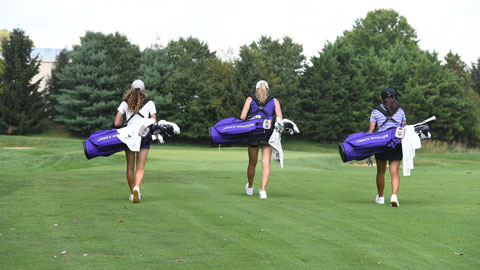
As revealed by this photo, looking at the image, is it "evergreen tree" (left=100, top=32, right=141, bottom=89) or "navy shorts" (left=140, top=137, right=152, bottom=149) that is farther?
"evergreen tree" (left=100, top=32, right=141, bottom=89)

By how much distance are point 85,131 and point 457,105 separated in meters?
42.7

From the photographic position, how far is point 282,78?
7594cm

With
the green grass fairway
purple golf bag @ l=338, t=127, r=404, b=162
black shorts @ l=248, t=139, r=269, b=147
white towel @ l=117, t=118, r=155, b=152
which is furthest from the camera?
black shorts @ l=248, t=139, r=269, b=147

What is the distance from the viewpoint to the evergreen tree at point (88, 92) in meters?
66.1

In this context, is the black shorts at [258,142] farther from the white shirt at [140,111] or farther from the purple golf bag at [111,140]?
the white shirt at [140,111]

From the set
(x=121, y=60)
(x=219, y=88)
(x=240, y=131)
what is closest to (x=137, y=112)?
(x=240, y=131)

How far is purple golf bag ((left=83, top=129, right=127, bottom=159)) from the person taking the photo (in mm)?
11544

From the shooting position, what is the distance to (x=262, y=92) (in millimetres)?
12375

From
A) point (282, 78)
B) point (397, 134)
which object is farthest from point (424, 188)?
point (282, 78)

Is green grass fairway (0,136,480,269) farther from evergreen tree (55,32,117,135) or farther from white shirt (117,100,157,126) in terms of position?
evergreen tree (55,32,117,135)

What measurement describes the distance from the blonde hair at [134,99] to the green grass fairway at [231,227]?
169 cm

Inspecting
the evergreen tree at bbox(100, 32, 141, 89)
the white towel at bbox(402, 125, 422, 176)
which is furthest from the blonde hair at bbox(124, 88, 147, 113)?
the evergreen tree at bbox(100, 32, 141, 89)

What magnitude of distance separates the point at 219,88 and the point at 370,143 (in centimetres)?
5518

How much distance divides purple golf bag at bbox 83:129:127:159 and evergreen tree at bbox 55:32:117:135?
54799 millimetres
